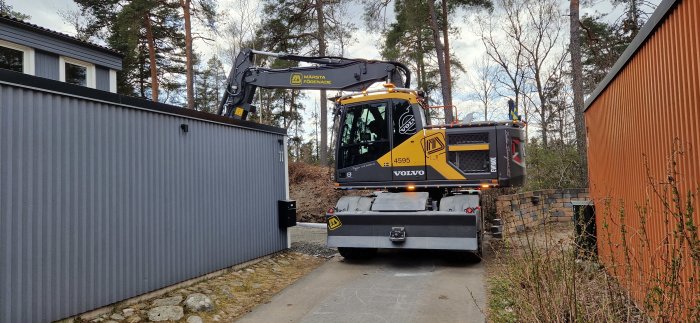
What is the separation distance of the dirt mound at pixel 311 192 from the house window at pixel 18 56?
790 cm

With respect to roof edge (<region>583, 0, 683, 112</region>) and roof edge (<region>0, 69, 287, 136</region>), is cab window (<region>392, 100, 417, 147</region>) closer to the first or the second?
roof edge (<region>0, 69, 287, 136</region>)

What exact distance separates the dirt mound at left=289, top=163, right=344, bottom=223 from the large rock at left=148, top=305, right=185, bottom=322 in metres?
8.14

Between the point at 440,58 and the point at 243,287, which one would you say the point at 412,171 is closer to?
the point at 243,287

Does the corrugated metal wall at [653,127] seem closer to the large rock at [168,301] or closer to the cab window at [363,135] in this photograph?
the cab window at [363,135]

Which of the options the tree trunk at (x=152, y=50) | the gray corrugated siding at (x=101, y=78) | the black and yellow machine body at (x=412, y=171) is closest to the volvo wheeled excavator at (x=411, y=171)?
the black and yellow machine body at (x=412, y=171)

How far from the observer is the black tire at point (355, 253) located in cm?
756

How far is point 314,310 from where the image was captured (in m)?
4.93

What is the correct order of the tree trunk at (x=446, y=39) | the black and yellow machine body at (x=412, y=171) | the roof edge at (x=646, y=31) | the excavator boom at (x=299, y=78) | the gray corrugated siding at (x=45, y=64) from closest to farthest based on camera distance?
the roof edge at (x=646, y=31)
the black and yellow machine body at (x=412, y=171)
the excavator boom at (x=299, y=78)
the gray corrugated siding at (x=45, y=64)
the tree trunk at (x=446, y=39)

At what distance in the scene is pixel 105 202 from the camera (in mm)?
4695

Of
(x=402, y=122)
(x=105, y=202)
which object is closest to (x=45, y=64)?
(x=105, y=202)

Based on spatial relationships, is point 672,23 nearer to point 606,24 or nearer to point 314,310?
point 314,310

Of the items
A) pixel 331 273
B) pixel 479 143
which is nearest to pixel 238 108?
pixel 331 273

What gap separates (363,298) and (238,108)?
4.82 metres

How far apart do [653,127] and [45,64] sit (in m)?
12.3
